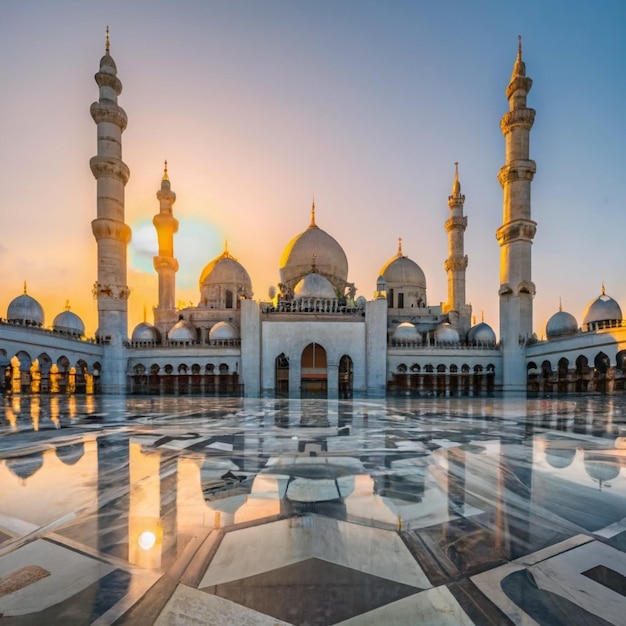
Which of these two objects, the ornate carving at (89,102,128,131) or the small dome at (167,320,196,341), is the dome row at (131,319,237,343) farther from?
the ornate carving at (89,102,128,131)

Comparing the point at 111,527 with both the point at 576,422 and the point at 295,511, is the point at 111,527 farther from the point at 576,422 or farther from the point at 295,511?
the point at 576,422

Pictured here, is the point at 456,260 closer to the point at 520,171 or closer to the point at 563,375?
the point at 520,171

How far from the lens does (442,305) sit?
40.4 metres

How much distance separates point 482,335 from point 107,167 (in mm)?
30252

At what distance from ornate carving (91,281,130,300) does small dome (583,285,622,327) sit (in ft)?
101

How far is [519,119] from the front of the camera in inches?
1142

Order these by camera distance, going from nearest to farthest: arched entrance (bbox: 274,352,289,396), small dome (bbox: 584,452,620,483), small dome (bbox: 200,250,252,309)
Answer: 1. small dome (bbox: 584,452,620,483)
2. arched entrance (bbox: 274,352,289,396)
3. small dome (bbox: 200,250,252,309)

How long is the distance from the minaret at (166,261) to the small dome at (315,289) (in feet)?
38.2

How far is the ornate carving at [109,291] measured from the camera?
28.1 meters

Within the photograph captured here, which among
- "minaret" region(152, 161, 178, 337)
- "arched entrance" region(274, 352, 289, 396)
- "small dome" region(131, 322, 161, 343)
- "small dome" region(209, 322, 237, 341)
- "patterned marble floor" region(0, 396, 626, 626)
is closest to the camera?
"patterned marble floor" region(0, 396, 626, 626)

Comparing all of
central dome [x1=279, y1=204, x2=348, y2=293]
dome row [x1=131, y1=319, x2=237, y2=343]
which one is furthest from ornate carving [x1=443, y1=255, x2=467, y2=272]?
dome row [x1=131, y1=319, x2=237, y2=343]

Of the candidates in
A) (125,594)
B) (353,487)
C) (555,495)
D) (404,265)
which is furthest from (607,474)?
(404,265)

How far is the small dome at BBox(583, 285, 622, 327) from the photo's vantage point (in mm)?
24578

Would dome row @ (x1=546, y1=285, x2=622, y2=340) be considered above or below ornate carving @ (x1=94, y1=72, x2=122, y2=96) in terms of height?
below
